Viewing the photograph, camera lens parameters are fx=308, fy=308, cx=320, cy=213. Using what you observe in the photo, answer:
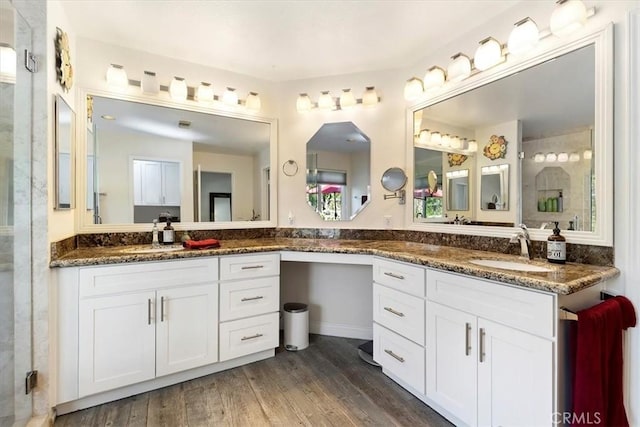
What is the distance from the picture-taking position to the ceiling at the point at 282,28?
182 centimetres

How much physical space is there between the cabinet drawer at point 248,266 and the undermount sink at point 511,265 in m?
1.32

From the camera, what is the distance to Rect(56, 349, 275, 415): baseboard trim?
172cm

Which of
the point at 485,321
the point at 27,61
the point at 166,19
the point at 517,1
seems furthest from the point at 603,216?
the point at 27,61

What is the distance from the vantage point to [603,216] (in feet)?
4.71

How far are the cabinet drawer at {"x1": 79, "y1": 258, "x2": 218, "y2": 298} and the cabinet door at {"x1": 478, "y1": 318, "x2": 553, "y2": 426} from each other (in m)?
1.61

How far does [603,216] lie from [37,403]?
2.90m

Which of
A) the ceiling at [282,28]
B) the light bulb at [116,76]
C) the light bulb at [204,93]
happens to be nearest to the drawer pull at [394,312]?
the ceiling at [282,28]

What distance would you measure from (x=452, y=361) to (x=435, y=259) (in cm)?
51

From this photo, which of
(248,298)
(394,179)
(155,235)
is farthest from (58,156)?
(394,179)

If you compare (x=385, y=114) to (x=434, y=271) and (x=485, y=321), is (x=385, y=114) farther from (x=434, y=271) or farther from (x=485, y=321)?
(x=485, y=321)

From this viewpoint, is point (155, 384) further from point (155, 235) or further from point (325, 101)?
point (325, 101)

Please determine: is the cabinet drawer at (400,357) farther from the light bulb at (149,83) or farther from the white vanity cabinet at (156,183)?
the light bulb at (149,83)

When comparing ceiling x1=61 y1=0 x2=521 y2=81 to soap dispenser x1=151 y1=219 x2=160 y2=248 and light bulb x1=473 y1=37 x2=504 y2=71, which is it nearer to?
light bulb x1=473 y1=37 x2=504 y2=71

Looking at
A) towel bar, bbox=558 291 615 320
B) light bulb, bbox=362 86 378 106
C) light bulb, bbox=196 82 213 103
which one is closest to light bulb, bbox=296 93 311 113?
light bulb, bbox=362 86 378 106
